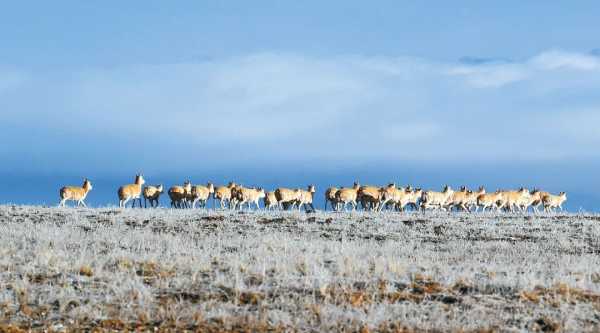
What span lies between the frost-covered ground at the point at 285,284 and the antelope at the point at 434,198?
1075 inches

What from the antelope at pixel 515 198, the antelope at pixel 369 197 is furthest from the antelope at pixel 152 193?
the antelope at pixel 515 198

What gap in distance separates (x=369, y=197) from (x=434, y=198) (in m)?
4.82

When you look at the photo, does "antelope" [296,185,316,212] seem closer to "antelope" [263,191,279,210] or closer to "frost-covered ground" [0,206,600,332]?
A: "antelope" [263,191,279,210]

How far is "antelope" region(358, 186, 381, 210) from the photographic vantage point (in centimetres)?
5100

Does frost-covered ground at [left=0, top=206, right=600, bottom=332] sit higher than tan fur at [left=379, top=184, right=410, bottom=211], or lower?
lower

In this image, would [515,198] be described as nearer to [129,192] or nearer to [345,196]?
[345,196]

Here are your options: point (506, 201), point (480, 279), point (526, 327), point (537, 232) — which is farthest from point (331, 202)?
point (526, 327)

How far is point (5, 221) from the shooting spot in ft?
96.3

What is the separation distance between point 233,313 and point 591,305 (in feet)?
18.5

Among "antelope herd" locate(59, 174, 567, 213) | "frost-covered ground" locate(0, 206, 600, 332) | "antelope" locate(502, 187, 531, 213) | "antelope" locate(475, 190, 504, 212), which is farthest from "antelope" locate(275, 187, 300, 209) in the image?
"frost-covered ground" locate(0, 206, 600, 332)

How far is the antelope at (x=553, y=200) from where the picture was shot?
210 feet

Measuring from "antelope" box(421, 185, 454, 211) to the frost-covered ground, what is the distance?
2730 cm

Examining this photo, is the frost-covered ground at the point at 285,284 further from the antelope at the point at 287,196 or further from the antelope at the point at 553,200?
the antelope at the point at 553,200

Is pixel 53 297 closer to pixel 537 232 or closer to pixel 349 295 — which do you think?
pixel 349 295
